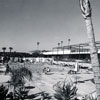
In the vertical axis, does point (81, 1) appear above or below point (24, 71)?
above

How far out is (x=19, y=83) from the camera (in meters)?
9.82

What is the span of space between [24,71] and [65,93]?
3.51m

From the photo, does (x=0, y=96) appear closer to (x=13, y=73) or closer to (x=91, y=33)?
(x=13, y=73)

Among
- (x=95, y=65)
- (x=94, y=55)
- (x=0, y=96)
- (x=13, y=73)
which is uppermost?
(x=94, y=55)

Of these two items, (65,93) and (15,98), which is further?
(15,98)

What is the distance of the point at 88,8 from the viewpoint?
4508 mm

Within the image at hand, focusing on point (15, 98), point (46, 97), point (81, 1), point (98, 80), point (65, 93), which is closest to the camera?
point (98, 80)

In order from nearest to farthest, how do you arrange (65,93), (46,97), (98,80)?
(98,80), (65,93), (46,97)

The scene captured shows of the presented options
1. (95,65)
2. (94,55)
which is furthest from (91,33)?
(95,65)

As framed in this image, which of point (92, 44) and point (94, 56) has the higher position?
point (92, 44)

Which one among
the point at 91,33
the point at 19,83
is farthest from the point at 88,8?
the point at 19,83

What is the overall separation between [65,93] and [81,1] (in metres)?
4.84

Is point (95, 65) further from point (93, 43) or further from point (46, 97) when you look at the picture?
point (46, 97)

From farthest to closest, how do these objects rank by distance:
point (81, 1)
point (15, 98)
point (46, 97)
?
point (46, 97)
point (15, 98)
point (81, 1)
